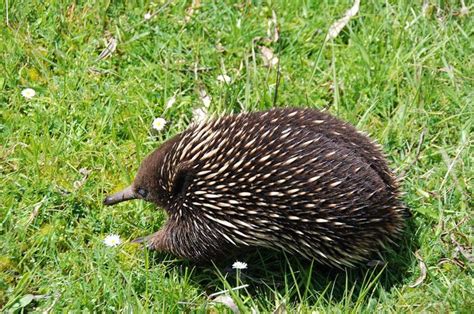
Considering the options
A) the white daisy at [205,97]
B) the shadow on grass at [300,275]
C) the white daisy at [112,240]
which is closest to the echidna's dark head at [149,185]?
the white daisy at [112,240]

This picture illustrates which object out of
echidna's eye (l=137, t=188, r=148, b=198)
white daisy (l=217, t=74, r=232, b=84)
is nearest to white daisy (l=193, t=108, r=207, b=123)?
white daisy (l=217, t=74, r=232, b=84)

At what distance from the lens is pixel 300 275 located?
3908 mm

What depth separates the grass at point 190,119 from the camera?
3.73 m

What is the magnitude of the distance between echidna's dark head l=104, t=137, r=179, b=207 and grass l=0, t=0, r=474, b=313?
19 cm

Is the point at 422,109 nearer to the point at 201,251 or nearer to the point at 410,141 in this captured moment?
the point at 410,141

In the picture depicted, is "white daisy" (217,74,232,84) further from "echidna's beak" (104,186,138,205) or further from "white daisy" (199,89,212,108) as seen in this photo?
"echidna's beak" (104,186,138,205)

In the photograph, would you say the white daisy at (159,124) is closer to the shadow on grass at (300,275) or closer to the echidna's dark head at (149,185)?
the echidna's dark head at (149,185)

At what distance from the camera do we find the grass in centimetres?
373

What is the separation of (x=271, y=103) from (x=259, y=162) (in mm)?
1009

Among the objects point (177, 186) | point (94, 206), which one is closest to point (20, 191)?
point (94, 206)

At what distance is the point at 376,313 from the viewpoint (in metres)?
3.63

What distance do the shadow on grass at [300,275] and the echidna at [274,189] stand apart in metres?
0.14

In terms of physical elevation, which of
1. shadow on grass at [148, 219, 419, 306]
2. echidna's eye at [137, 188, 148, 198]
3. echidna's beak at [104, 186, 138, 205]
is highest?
echidna's eye at [137, 188, 148, 198]

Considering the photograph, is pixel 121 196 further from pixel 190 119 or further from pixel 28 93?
pixel 28 93
